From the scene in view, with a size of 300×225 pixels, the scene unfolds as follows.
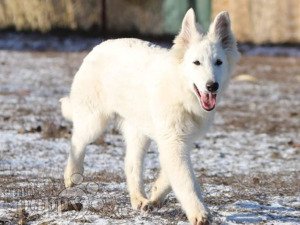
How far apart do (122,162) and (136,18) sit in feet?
53.5

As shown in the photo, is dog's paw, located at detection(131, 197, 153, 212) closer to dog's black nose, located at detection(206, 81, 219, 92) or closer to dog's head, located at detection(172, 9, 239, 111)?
dog's head, located at detection(172, 9, 239, 111)

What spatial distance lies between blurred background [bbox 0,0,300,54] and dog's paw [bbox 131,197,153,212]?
57.8 feet

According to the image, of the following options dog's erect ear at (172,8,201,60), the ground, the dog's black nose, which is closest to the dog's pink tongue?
the dog's black nose

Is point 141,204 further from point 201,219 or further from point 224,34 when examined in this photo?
point 224,34

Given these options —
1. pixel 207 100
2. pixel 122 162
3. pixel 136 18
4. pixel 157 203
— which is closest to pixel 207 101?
pixel 207 100

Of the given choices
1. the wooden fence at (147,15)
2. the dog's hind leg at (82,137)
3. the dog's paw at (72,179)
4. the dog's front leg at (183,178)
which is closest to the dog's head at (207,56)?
the dog's front leg at (183,178)

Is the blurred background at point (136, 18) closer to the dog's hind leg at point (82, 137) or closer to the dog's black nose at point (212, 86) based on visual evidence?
the dog's hind leg at point (82, 137)

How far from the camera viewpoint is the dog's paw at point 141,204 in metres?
7.14

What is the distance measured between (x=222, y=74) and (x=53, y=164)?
3.33 meters

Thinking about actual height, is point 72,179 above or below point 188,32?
below

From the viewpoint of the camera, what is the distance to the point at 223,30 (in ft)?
23.4

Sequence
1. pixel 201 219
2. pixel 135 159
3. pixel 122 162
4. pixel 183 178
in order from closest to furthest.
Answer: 1. pixel 201 219
2. pixel 183 178
3. pixel 135 159
4. pixel 122 162

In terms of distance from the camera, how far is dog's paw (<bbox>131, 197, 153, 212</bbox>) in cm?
714

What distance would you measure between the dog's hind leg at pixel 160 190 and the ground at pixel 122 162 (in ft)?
0.35
